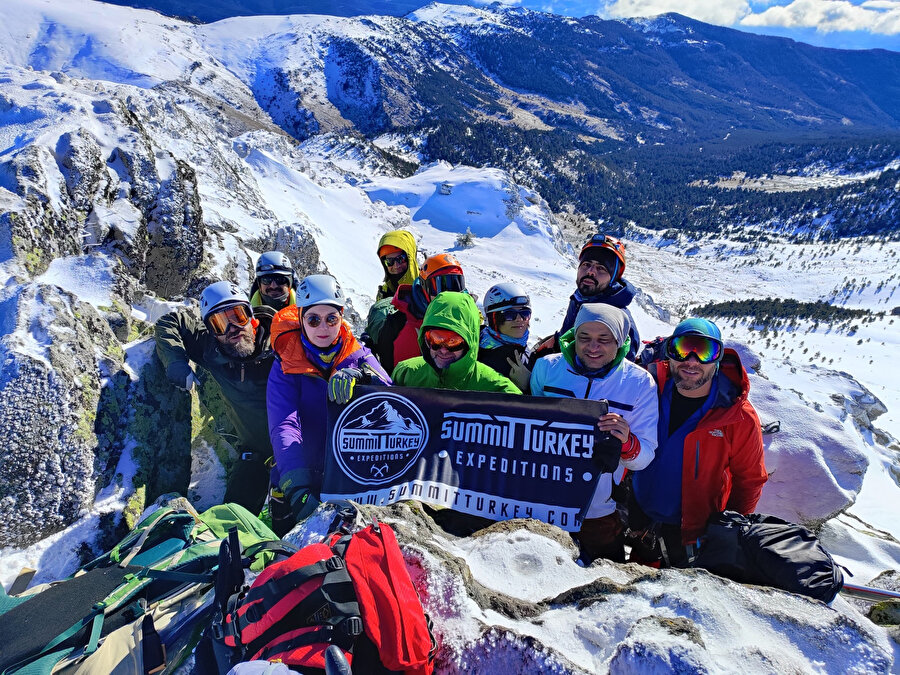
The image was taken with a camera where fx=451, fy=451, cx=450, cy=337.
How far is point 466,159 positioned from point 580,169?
27.1 metres

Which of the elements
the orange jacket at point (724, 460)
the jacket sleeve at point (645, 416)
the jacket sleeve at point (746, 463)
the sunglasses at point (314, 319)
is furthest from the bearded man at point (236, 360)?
the jacket sleeve at point (746, 463)

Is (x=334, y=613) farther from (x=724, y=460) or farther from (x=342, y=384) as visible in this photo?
(x=724, y=460)

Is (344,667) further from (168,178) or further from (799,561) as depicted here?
(168,178)

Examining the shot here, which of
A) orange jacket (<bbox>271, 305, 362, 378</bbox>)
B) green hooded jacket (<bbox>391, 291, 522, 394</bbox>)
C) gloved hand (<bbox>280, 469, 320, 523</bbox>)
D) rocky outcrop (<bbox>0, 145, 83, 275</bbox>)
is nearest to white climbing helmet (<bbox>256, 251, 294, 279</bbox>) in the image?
orange jacket (<bbox>271, 305, 362, 378</bbox>)

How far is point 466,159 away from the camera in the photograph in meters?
82.3

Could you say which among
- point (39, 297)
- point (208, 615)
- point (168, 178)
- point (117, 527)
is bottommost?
point (117, 527)

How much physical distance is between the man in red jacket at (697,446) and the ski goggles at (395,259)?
364 centimetres

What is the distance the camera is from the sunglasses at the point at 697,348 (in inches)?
125

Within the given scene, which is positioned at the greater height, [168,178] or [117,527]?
[168,178]

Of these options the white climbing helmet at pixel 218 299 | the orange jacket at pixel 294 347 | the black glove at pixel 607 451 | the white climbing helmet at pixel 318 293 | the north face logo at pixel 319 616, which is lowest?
the north face logo at pixel 319 616

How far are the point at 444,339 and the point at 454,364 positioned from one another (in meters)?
0.23

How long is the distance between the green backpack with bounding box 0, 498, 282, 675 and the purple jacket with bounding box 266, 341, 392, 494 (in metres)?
0.98

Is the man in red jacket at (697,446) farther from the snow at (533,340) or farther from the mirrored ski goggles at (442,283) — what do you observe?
the mirrored ski goggles at (442,283)

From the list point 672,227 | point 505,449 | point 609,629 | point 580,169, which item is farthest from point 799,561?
point 580,169
